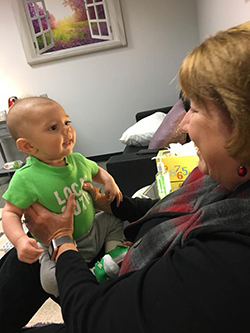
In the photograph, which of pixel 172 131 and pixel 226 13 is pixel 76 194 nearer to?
pixel 172 131

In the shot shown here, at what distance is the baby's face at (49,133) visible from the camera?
3.12ft

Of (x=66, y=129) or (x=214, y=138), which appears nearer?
(x=214, y=138)

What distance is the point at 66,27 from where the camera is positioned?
3619mm

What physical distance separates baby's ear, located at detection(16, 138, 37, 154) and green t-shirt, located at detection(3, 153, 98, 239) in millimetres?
45

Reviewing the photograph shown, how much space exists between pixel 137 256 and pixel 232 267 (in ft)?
0.97

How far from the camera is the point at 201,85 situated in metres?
0.53

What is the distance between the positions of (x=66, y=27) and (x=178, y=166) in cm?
319

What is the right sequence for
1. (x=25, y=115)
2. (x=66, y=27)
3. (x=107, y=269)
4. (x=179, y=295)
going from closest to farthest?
1. (x=179, y=295)
2. (x=107, y=269)
3. (x=25, y=115)
4. (x=66, y=27)

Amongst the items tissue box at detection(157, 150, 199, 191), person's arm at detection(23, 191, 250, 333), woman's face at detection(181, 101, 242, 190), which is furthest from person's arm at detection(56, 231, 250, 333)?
tissue box at detection(157, 150, 199, 191)

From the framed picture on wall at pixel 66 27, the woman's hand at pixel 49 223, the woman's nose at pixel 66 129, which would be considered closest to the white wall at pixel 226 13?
the woman's nose at pixel 66 129

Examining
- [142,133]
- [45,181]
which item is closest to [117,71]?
[142,133]

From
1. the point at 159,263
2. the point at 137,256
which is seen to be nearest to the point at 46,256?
the point at 137,256

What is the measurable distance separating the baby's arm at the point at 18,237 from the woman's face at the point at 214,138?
0.61 metres

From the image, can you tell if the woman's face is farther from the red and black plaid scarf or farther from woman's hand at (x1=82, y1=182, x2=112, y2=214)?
woman's hand at (x1=82, y1=182, x2=112, y2=214)
